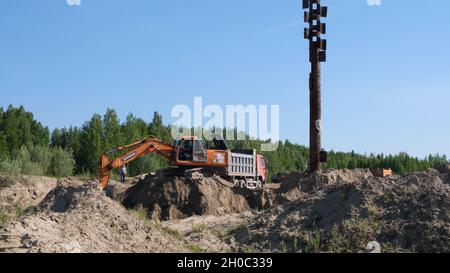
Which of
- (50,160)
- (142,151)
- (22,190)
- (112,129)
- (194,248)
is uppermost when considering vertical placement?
(112,129)

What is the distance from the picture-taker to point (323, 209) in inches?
565

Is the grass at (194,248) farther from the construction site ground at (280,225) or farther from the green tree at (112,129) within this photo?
the green tree at (112,129)

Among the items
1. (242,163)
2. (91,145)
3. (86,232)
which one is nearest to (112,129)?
(91,145)

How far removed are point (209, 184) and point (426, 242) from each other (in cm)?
1147

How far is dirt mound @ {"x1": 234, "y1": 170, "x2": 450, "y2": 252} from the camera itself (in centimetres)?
1230

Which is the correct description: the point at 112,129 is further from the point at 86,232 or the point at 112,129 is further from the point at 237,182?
the point at 86,232

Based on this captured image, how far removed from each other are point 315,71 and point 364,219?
46.4ft

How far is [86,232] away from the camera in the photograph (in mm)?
10461

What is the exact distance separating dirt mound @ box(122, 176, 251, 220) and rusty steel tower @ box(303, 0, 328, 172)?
16.7 feet

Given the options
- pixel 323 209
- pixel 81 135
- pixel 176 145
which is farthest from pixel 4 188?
pixel 81 135

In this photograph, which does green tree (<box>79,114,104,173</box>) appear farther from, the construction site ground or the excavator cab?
the construction site ground

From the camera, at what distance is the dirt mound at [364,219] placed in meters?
12.3
